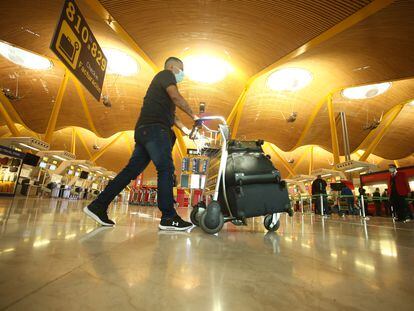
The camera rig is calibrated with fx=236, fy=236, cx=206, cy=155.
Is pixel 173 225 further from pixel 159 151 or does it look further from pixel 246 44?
pixel 246 44

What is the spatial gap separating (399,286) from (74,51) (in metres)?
6.65

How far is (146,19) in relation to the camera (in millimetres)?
11016

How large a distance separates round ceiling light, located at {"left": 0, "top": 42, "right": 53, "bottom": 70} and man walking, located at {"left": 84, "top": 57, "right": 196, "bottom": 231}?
2003cm

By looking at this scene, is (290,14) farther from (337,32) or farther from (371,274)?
(371,274)

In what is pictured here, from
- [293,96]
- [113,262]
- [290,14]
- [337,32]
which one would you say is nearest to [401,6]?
Answer: [337,32]

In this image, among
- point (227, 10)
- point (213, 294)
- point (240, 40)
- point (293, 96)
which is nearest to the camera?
point (213, 294)

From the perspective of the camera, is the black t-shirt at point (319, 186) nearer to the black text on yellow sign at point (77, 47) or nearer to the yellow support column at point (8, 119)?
the black text on yellow sign at point (77, 47)

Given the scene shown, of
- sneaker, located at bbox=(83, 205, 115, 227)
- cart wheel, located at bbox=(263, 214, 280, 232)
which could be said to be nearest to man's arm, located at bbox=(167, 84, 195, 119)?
sneaker, located at bbox=(83, 205, 115, 227)

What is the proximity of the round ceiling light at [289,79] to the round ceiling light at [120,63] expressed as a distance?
10058 millimetres

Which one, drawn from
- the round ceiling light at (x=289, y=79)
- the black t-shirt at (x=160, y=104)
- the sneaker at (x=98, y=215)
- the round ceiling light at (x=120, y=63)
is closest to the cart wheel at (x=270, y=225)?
the black t-shirt at (x=160, y=104)

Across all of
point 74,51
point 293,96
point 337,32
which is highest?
point 293,96

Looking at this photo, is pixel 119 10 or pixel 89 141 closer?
pixel 119 10

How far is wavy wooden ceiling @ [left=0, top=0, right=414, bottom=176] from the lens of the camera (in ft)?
33.5

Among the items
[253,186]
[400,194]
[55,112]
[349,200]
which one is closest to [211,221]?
[253,186]
